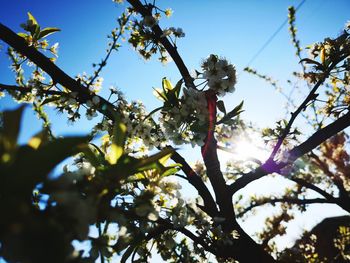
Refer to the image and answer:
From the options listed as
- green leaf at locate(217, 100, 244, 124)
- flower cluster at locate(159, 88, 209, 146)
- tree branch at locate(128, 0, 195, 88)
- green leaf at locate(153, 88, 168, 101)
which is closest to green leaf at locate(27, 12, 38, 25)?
tree branch at locate(128, 0, 195, 88)

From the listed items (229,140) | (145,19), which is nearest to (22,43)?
(145,19)

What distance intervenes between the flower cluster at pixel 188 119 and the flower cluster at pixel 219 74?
0.17 meters

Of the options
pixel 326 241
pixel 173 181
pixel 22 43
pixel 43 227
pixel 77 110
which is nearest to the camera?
pixel 43 227

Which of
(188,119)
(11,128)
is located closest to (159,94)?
(188,119)

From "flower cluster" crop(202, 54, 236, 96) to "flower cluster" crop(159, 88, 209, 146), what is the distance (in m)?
0.17

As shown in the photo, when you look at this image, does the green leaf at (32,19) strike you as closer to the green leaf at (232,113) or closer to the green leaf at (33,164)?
the green leaf at (232,113)

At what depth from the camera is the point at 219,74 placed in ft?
6.34

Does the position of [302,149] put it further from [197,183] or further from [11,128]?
[11,128]

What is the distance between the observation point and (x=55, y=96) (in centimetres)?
253

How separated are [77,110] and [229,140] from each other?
155cm

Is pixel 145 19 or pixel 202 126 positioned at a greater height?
pixel 145 19

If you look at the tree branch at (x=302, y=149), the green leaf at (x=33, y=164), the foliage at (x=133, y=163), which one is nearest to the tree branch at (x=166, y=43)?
the foliage at (x=133, y=163)

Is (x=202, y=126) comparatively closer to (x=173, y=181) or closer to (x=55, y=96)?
(x=173, y=181)

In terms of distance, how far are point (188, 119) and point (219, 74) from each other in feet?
1.24
